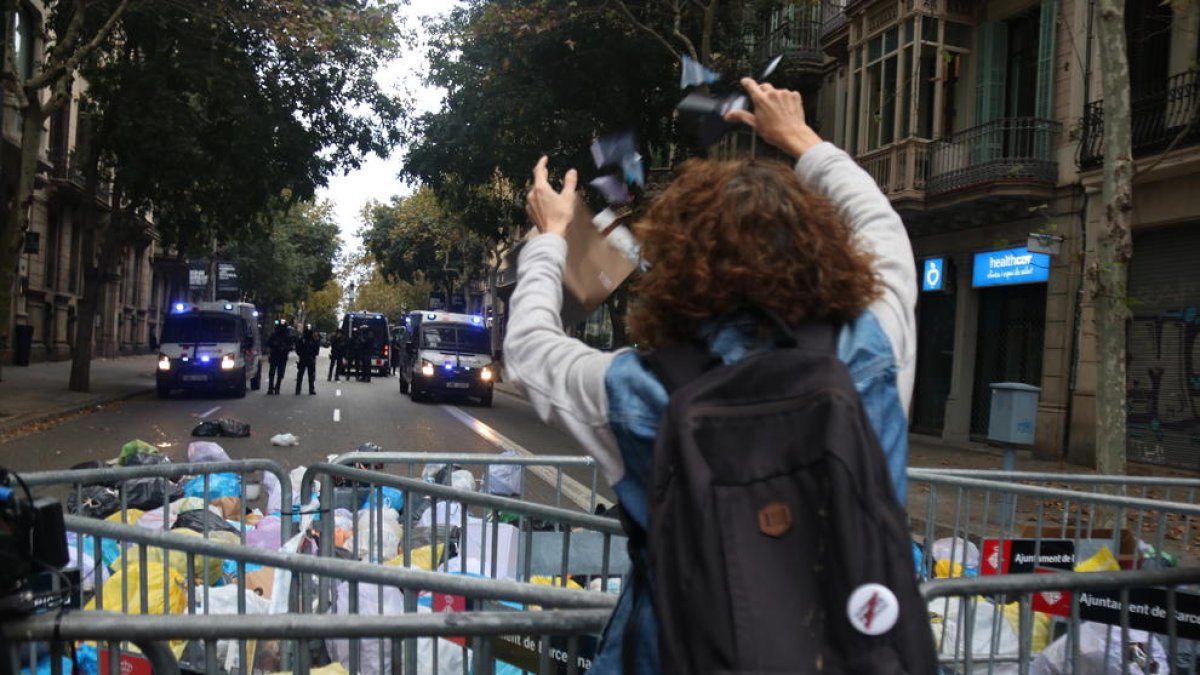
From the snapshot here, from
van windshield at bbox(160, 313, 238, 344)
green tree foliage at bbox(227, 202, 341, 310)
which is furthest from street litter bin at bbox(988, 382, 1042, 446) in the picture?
green tree foliage at bbox(227, 202, 341, 310)

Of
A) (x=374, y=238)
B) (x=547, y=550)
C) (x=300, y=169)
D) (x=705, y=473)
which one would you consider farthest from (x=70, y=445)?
(x=374, y=238)

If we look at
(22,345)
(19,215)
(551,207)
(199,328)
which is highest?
(19,215)

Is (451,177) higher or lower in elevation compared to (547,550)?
higher

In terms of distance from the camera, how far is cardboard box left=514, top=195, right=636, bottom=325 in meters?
1.97

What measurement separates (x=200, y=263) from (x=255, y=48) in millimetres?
26476

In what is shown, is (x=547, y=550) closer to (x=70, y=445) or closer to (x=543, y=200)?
(x=543, y=200)

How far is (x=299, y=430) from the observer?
50.2 feet

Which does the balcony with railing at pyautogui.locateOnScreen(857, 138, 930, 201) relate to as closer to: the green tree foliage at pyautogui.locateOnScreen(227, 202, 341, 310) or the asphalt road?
the asphalt road

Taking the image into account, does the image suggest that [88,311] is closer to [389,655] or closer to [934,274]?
[934,274]

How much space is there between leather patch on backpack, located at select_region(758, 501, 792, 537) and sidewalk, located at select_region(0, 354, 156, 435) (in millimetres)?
14981

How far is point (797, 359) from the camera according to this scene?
55.7 inches

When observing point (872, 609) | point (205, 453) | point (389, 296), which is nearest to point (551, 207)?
point (872, 609)

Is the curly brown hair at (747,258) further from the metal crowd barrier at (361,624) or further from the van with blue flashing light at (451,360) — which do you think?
the van with blue flashing light at (451,360)

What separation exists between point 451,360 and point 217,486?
16.8 m
